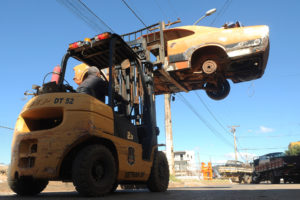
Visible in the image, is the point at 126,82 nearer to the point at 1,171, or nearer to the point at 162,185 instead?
the point at 162,185

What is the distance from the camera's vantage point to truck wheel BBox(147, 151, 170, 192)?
5.24 m

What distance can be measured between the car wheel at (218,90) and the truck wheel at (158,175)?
16.4 ft

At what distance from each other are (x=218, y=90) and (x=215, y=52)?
1.99 metres

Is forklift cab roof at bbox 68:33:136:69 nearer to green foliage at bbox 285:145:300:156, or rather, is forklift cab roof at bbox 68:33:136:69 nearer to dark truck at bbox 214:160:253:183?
dark truck at bbox 214:160:253:183

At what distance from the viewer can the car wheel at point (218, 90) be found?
10.0 metres

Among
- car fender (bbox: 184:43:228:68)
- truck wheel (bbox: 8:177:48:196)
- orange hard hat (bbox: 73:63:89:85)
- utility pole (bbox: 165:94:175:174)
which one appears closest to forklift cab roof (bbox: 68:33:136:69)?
truck wheel (bbox: 8:177:48:196)

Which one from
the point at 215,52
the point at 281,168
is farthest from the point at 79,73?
the point at 281,168

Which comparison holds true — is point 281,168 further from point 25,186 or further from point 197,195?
point 25,186

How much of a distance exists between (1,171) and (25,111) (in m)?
6.50

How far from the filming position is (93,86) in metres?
4.48

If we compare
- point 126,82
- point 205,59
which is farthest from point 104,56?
point 205,59

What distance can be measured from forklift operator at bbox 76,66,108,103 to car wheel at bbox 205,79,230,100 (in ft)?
20.2

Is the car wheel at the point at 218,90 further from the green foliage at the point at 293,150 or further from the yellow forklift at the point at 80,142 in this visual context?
the green foliage at the point at 293,150

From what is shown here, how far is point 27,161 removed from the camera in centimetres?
365
